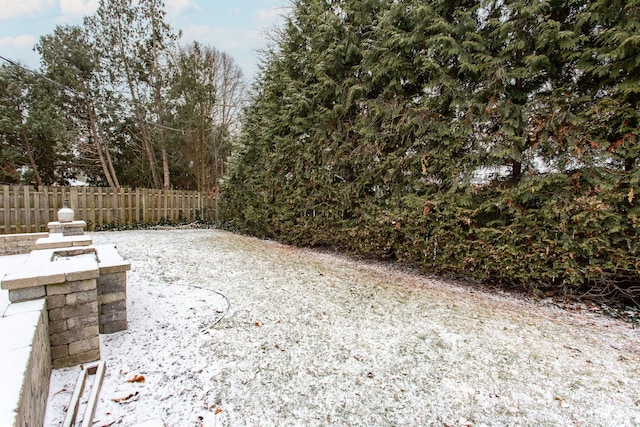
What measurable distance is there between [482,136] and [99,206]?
10303 millimetres

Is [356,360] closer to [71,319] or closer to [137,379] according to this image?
[137,379]

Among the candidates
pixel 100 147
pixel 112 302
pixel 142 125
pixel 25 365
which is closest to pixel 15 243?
pixel 112 302

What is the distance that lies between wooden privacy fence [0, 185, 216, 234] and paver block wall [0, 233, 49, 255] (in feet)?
13.7

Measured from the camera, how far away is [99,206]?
28.0 ft

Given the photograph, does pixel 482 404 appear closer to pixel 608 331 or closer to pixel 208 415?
pixel 208 415

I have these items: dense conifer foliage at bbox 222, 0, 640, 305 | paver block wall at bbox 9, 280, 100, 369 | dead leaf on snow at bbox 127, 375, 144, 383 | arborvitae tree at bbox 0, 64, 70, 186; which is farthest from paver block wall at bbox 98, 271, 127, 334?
arborvitae tree at bbox 0, 64, 70, 186

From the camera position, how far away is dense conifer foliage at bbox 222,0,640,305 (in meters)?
2.91

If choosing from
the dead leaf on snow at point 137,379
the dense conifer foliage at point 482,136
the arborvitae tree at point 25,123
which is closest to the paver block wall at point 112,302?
the dead leaf on snow at point 137,379

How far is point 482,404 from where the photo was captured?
5.74 ft

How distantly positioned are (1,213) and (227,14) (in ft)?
26.9

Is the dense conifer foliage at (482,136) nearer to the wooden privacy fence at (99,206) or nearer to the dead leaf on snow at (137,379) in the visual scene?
the dead leaf on snow at (137,379)

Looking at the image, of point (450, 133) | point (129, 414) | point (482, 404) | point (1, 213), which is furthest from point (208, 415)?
point (1, 213)

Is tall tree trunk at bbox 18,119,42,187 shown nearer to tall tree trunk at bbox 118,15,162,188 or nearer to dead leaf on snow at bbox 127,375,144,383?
tall tree trunk at bbox 118,15,162,188

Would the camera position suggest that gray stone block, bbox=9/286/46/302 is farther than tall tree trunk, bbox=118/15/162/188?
No
